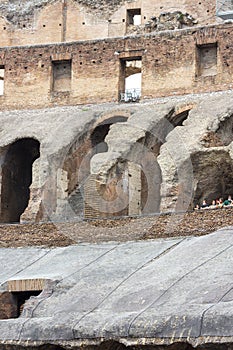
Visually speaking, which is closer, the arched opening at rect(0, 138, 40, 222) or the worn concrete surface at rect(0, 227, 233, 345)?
the worn concrete surface at rect(0, 227, 233, 345)

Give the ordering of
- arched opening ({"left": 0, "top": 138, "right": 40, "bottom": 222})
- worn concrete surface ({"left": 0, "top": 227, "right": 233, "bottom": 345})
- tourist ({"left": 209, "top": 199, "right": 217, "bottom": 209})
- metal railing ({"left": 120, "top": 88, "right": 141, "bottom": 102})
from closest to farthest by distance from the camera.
→ worn concrete surface ({"left": 0, "top": 227, "right": 233, "bottom": 345})
tourist ({"left": 209, "top": 199, "right": 217, "bottom": 209})
arched opening ({"left": 0, "top": 138, "right": 40, "bottom": 222})
metal railing ({"left": 120, "top": 88, "right": 141, "bottom": 102})

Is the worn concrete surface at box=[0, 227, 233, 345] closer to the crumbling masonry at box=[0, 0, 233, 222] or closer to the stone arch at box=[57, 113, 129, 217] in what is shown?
the crumbling masonry at box=[0, 0, 233, 222]

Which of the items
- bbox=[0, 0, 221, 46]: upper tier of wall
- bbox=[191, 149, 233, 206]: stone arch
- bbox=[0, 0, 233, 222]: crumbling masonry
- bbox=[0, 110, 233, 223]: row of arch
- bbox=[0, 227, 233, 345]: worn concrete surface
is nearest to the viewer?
bbox=[0, 227, 233, 345]: worn concrete surface

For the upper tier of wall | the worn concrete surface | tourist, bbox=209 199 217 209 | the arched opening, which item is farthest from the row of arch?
the upper tier of wall

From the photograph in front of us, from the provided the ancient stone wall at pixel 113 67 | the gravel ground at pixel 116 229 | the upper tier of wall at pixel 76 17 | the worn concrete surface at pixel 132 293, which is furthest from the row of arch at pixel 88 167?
the upper tier of wall at pixel 76 17

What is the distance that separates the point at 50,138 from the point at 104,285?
1062 centimetres

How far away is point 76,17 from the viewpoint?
133ft

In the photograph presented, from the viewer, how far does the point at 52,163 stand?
31.2 metres

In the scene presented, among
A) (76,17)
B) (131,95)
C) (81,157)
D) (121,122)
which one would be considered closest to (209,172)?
(121,122)

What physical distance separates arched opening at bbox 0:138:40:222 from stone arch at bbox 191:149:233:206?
7.25m

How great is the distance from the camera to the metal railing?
3394 centimetres

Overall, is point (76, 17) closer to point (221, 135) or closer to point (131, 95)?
point (131, 95)

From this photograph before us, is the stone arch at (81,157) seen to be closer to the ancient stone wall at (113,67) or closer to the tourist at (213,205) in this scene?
the ancient stone wall at (113,67)

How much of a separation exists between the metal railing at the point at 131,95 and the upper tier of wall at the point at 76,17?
5102 mm
